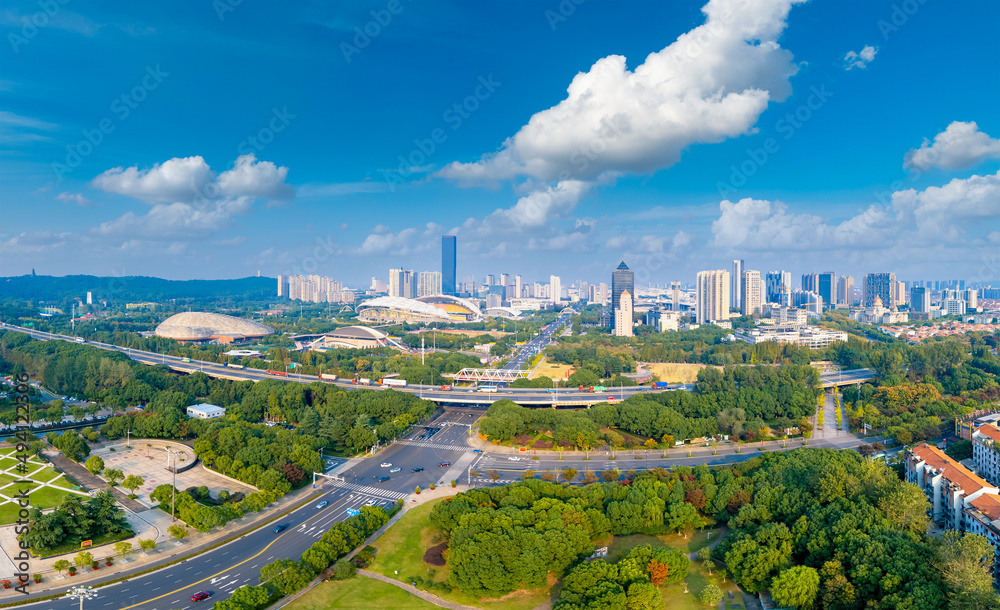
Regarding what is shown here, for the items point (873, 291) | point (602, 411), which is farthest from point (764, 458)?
point (873, 291)

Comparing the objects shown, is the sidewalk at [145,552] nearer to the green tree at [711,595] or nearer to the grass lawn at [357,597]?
the grass lawn at [357,597]

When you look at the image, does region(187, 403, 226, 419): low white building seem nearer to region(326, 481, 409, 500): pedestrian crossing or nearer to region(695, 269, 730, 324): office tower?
region(326, 481, 409, 500): pedestrian crossing

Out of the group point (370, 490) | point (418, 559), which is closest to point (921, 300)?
point (370, 490)

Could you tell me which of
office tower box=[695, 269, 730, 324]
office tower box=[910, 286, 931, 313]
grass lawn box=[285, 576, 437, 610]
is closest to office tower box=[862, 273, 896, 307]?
office tower box=[910, 286, 931, 313]

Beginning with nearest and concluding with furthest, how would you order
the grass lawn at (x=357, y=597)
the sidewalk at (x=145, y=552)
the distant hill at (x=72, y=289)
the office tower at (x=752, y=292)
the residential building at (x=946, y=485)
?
the grass lawn at (x=357, y=597) → the sidewalk at (x=145, y=552) → the residential building at (x=946, y=485) → the office tower at (x=752, y=292) → the distant hill at (x=72, y=289)

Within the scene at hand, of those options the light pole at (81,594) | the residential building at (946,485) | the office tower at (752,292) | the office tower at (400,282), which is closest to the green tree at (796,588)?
the residential building at (946,485)

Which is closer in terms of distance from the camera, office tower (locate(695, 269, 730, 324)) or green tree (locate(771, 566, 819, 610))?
green tree (locate(771, 566, 819, 610))

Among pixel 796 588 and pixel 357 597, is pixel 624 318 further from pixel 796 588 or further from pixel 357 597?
pixel 357 597
